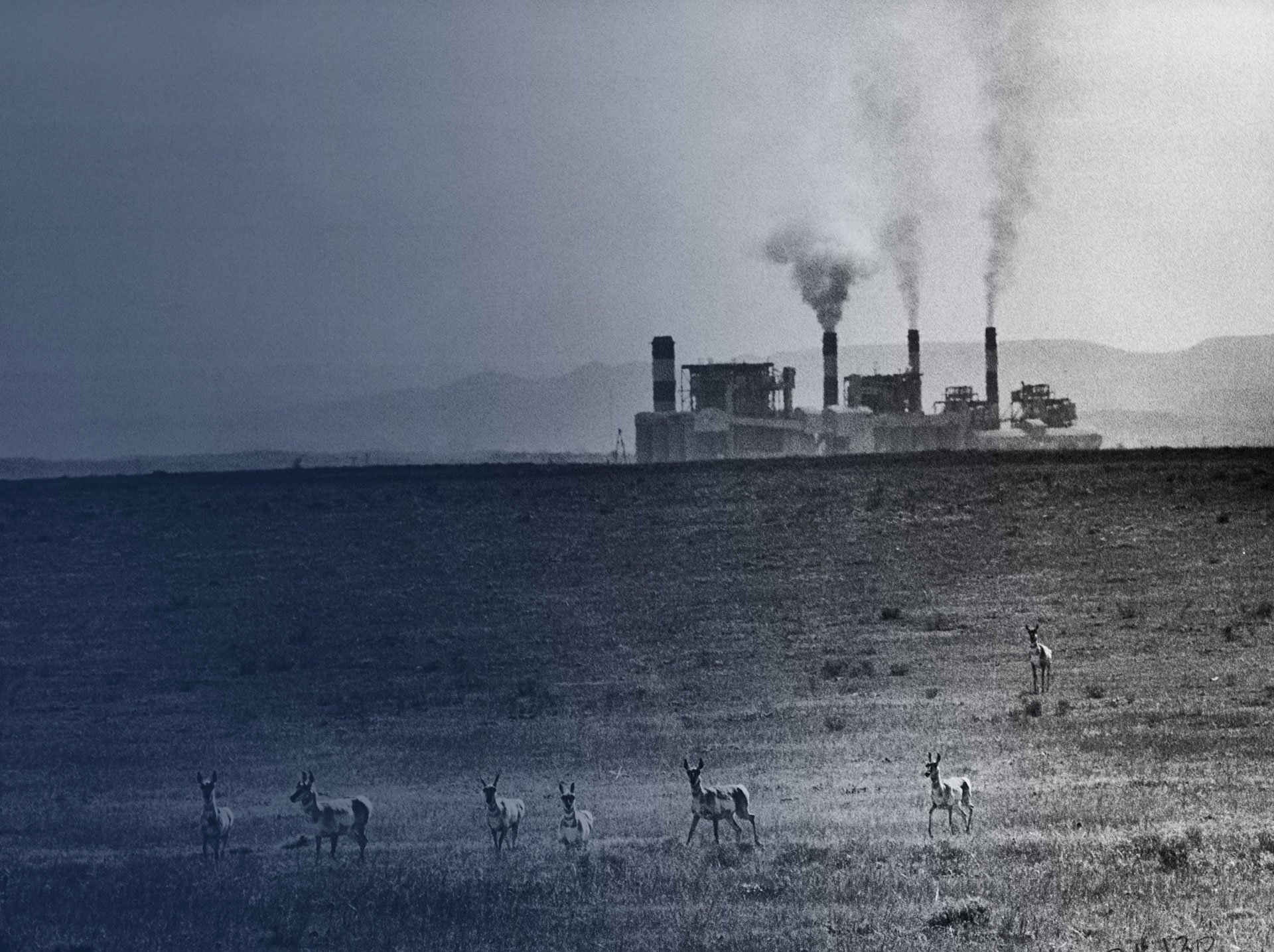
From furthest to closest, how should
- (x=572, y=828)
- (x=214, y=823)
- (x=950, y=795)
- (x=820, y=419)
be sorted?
(x=820, y=419)
(x=950, y=795)
(x=214, y=823)
(x=572, y=828)

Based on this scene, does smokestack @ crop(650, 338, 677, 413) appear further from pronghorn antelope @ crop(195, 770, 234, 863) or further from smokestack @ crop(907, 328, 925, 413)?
pronghorn antelope @ crop(195, 770, 234, 863)

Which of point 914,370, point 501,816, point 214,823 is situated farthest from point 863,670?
point 914,370

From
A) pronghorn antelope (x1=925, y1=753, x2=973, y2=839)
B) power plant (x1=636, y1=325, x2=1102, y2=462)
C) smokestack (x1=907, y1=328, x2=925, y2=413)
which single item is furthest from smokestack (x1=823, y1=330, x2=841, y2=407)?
pronghorn antelope (x1=925, y1=753, x2=973, y2=839)

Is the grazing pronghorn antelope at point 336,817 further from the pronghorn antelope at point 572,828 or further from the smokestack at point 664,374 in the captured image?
the smokestack at point 664,374

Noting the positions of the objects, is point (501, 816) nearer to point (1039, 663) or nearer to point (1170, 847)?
point (1170, 847)

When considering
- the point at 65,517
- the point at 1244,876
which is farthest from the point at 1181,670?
the point at 65,517

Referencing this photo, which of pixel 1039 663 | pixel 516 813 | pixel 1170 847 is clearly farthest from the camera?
pixel 1039 663

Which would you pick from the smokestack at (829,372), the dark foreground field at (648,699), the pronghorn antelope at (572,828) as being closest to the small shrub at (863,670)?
the dark foreground field at (648,699)
